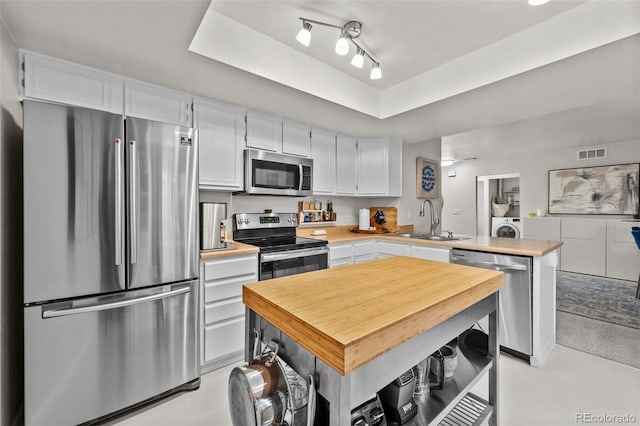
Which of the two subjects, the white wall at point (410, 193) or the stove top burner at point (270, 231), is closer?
the stove top burner at point (270, 231)

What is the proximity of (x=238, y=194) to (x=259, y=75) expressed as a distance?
1277 mm

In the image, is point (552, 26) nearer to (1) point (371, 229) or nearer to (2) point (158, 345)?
(1) point (371, 229)

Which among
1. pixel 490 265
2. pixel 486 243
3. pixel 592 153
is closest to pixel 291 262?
pixel 490 265

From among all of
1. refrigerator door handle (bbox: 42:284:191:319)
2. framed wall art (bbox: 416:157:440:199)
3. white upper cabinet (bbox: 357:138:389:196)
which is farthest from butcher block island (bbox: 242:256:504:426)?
framed wall art (bbox: 416:157:440:199)

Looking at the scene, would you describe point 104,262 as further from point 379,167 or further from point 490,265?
point 379,167

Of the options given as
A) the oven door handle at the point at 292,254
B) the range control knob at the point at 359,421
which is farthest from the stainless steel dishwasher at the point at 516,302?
the range control knob at the point at 359,421

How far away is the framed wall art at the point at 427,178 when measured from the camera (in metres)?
4.27

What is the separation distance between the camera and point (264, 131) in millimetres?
2883

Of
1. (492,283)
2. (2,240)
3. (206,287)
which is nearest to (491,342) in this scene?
(492,283)

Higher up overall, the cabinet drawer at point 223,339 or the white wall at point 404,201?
the white wall at point 404,201

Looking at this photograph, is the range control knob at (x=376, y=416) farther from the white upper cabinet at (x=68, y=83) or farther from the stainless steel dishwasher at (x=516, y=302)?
the white upper cabinet at (x=68, y=83)

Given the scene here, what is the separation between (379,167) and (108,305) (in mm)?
3302

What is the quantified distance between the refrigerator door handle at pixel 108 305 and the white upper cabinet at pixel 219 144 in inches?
38.7

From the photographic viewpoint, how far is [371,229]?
4.00 m
